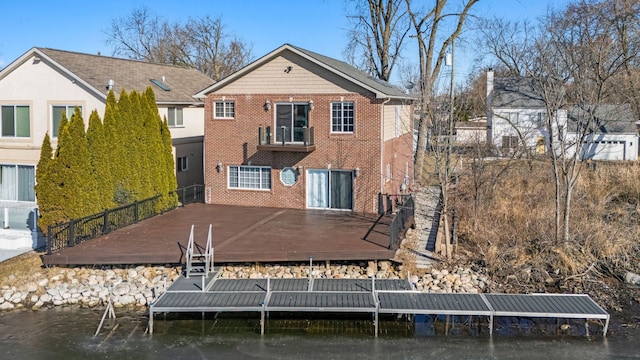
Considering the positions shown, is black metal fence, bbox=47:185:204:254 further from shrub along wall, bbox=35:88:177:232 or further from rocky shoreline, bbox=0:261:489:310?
rocky shoreline, bbox=0:261:489:310

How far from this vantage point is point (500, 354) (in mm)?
12000

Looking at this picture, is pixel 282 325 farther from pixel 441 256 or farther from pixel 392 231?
pixel 441 256

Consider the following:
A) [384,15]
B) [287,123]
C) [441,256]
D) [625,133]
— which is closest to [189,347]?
[441,256]

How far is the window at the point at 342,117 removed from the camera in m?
21.3

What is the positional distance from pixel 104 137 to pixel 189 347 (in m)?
9.50

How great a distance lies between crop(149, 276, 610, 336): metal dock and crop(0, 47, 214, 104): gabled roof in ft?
37.2

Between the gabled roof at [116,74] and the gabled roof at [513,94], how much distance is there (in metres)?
23.5

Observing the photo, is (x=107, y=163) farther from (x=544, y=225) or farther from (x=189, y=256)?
(x=544, y=225)

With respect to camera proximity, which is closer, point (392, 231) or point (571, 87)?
point (392, 231)

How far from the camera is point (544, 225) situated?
19.0 m

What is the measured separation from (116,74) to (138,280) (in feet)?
40.4

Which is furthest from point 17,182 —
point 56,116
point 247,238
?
point 247,238

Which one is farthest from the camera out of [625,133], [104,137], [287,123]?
[625,133]

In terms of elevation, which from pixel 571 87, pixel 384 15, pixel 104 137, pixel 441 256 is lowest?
pixel 441 256
